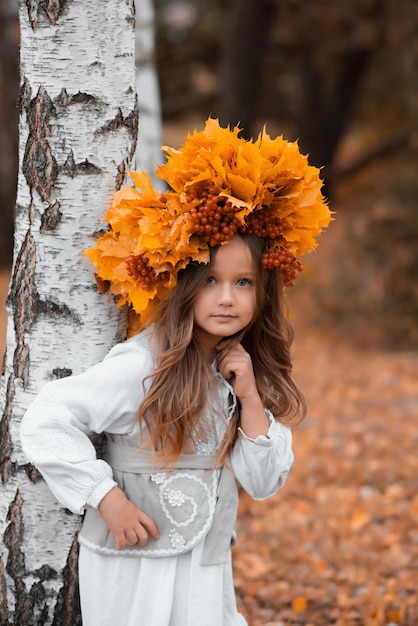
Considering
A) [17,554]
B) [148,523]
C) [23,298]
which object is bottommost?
[17,554]

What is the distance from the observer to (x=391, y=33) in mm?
9414

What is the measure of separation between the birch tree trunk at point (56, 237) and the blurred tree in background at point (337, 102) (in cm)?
601

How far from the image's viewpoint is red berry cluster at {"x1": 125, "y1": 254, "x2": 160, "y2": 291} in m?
1.97

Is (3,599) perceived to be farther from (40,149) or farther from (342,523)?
(342,523)

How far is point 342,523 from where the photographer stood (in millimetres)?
4117

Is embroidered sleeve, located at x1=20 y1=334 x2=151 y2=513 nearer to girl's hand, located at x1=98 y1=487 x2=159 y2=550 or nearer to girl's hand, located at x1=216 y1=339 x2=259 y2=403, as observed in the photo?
girl's hand, located at x1=98 y1=487 x2=159 y2=550

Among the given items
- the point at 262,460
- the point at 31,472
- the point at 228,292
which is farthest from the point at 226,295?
the point at 31,472

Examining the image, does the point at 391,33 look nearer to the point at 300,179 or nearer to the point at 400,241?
the point at 400,241

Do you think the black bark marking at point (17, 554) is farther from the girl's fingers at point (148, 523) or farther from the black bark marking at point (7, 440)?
the girl's fingers at point (148, 523)

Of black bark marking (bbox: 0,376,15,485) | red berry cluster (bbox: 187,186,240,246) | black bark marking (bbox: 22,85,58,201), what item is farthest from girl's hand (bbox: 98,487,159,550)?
black bark marking (bbox: 22,85,58,201)

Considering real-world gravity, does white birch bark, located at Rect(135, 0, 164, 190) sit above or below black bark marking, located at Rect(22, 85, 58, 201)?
above

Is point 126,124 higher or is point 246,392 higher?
point 126,124

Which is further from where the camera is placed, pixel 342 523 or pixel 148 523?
pixel 342 523

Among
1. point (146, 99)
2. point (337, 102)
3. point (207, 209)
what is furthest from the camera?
point (337, 102)
